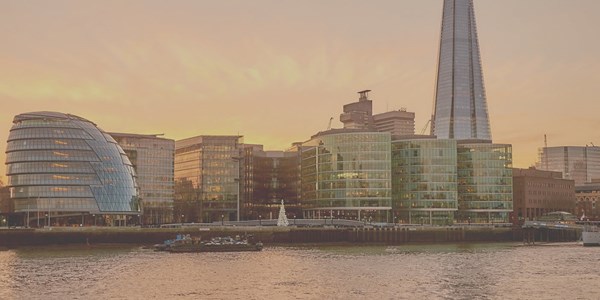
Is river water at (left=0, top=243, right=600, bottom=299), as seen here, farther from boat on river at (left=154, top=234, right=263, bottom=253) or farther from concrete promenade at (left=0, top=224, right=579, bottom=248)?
concrete promenade at (left=0, top=224, right=579, bottom=248)

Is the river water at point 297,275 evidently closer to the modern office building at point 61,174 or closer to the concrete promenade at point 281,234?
the concrete promenade at point 281,234

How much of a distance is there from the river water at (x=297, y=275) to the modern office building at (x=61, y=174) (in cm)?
4670

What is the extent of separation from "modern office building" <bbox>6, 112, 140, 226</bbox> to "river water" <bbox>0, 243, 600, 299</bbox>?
1839 inches

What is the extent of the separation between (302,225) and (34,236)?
60.9 metres

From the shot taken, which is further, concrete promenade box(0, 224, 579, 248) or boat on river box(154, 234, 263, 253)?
concrete promenade box(0, 224, 579, 248)

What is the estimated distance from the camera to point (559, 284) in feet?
244

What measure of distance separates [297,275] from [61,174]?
98.4 m

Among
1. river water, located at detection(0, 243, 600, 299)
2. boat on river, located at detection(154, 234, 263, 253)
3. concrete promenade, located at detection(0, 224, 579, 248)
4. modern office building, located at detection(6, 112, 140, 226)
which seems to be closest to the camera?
river water, located at detection(0, 243, 600, 299)

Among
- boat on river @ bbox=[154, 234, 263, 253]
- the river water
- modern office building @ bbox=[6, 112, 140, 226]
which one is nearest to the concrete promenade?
boat on river @ bbox=[154, 234, 263, 253]

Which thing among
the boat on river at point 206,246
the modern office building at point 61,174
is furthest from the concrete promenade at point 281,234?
the modern office building at point 61,174

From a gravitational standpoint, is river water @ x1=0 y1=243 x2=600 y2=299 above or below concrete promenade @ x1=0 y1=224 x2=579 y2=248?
below

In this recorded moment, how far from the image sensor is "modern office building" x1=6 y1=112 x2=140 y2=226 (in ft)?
547

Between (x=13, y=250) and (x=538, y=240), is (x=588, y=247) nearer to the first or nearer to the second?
(x=538, y=240)

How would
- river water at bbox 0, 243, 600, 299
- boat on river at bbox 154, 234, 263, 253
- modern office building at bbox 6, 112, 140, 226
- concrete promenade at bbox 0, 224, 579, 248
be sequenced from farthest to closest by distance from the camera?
modern office building at bbox 6, 112, 140, 226, concrete promenade at bbox 0, 224, 579, 248, boat on river at bbox 154, 234, 263, 253, river water at bbox 0, 243, 600, 299
